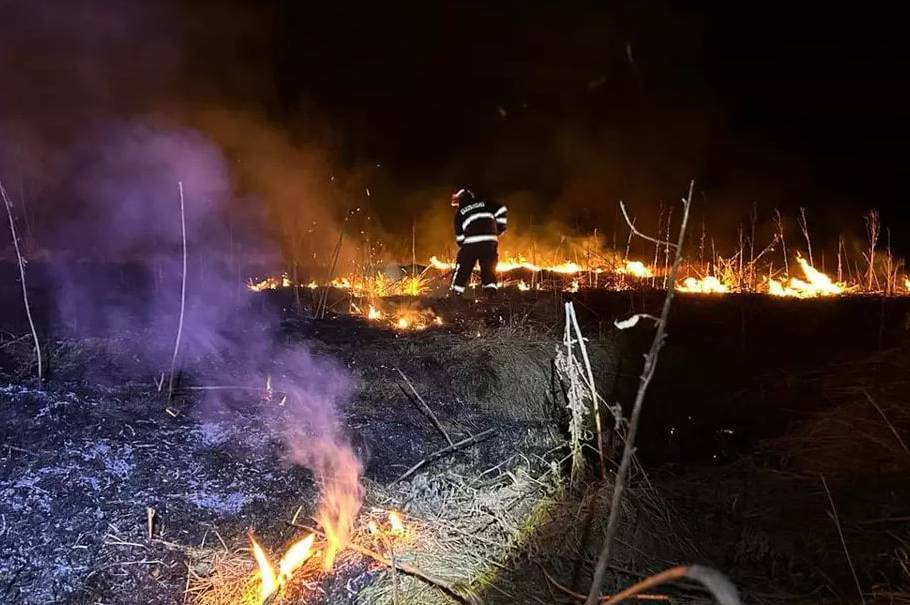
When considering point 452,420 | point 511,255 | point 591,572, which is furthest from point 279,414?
point 511,255

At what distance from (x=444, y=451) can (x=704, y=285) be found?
7399 millimetres

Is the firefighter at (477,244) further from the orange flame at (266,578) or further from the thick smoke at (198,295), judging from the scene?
the orange flame at (266,578)

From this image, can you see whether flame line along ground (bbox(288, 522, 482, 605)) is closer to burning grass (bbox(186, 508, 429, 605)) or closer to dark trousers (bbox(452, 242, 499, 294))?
burning grass (bbox(186, 508, 429, 605))

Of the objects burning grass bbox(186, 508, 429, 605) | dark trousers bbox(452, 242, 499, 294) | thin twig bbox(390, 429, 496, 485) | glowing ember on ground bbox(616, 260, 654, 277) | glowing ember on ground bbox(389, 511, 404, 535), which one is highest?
glowing ember on ground bbox(616, 260, 654, 277)

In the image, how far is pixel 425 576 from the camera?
9.66 ft

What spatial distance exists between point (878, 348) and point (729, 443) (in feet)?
10.4

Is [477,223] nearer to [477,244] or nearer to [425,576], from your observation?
[477,244]

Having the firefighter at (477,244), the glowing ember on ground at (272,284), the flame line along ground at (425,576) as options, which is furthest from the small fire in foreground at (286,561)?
the glowing ember on ground at (272,284)

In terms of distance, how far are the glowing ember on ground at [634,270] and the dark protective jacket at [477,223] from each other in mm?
3539

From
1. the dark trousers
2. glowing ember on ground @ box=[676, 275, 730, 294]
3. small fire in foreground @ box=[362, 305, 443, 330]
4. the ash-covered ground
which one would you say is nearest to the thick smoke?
the ash-covered ground

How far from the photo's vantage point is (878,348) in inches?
264

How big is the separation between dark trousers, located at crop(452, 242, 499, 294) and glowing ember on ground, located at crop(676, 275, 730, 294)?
3.52m

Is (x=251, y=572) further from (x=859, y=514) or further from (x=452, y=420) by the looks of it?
(x=859, y=514)

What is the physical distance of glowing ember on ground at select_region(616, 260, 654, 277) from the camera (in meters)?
11.3
